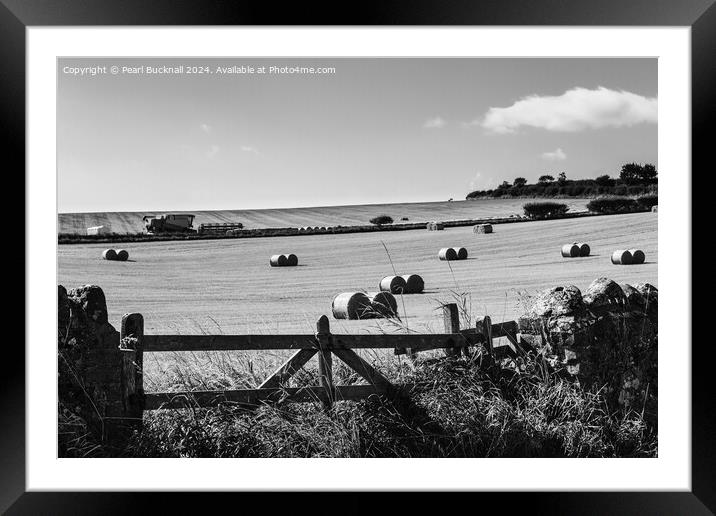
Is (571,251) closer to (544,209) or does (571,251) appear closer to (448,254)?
(544,209)

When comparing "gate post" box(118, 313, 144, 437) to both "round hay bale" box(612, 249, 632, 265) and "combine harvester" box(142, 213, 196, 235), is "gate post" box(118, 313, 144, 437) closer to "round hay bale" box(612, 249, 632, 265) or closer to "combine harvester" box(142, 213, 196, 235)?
"round hay bale" box(612, 249, 632, 265)

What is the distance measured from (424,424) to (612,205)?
2061 centimetres

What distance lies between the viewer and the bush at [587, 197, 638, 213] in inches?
855

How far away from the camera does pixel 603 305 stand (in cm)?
589

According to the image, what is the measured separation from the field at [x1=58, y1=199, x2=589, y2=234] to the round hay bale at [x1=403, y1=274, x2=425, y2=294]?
31.5ft

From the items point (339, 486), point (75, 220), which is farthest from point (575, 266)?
point (75, 220)

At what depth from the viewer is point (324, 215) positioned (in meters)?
32.4

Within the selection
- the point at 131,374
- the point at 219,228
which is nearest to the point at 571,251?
the point at 219,228

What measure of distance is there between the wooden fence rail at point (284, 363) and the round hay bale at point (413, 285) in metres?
12.0

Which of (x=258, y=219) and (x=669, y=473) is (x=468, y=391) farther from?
(x=258, y=219)

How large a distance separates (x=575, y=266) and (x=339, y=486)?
18797 mm

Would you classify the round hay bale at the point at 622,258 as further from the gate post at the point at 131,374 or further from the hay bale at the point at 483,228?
the gate post at the point at 131,374

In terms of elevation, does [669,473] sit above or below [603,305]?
below

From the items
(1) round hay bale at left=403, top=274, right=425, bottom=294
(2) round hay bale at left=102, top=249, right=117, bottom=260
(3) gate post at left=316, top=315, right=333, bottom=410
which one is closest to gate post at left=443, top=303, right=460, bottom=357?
(3) gate post at left=316, top=315, right=333, bottom=410
